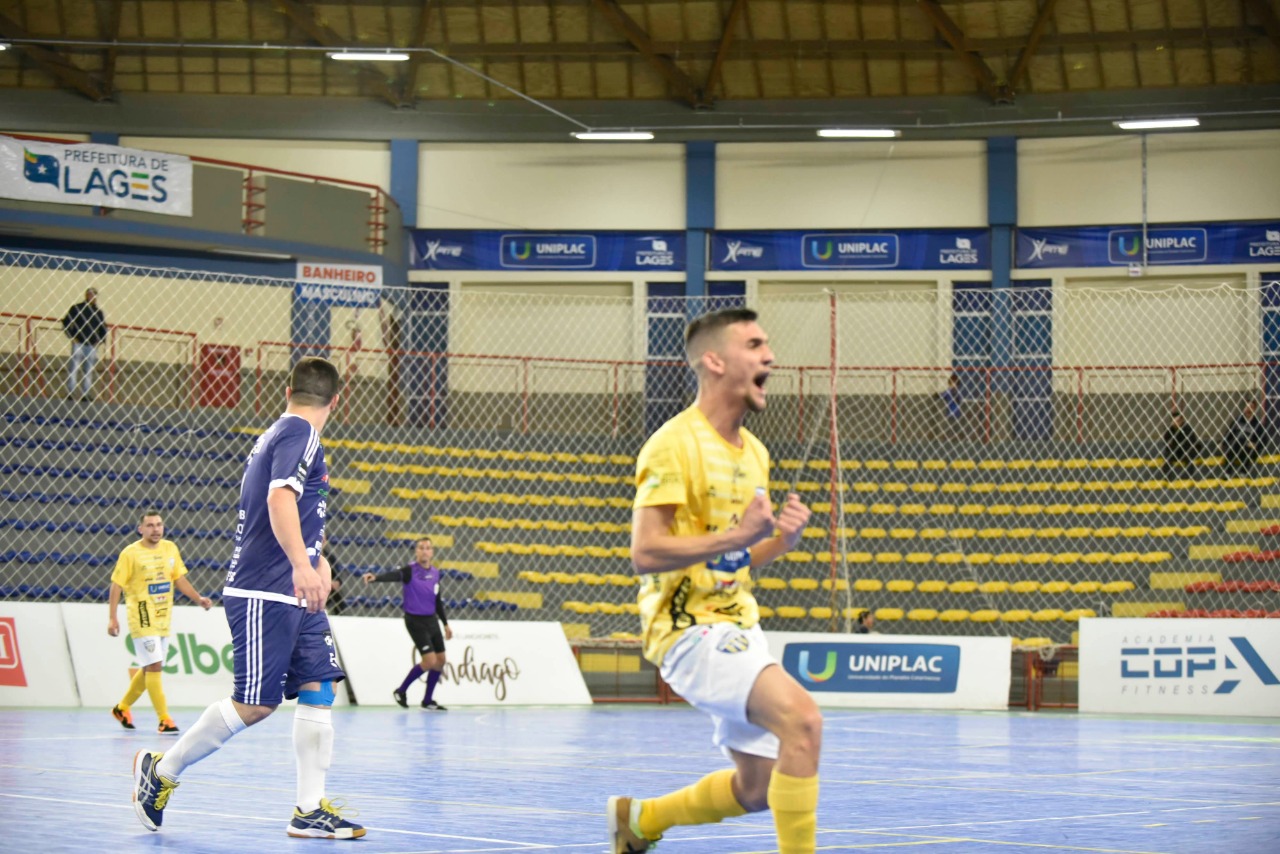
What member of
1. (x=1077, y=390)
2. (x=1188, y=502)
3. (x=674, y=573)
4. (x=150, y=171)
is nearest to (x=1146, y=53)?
(x=1077, y=390)

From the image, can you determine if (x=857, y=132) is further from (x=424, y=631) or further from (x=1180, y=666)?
(x=424, y=631)

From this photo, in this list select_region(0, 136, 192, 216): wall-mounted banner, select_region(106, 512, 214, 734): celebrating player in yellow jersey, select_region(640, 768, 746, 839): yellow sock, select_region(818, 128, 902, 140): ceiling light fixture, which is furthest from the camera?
select_region(818, 128, 902, 140): ceiling light fixture

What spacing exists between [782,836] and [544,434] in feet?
83.8

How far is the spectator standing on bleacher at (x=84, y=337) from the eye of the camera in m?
25.8

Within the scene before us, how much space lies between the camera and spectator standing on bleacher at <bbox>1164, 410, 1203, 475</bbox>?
27406mm

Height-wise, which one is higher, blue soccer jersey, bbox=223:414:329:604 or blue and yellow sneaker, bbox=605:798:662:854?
blue soccer jersey, bbox=223:414:329:604

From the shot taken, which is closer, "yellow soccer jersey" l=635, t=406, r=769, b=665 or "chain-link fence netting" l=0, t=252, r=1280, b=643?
"yellow soccer jersey" l=635, t=406, r=769, b=665

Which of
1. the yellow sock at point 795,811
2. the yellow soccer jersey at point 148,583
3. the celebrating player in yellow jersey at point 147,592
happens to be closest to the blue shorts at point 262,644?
the yellow sock at point 795,811

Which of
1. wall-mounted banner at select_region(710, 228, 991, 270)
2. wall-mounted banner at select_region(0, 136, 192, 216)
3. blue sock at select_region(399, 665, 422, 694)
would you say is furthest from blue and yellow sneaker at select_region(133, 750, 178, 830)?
wall-mounted banner at select_region(710, 228, 991, 270)

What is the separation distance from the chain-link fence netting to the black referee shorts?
2.75m

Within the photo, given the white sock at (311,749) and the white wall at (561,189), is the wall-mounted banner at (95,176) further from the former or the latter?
the white sock at (311,749)

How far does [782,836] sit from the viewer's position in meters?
4.87

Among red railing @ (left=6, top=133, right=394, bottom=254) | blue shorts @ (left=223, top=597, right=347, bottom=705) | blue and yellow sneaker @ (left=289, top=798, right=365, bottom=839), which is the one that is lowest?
blue and yellow sneaker @ (left=289, top=798, right=365, bottom=839)

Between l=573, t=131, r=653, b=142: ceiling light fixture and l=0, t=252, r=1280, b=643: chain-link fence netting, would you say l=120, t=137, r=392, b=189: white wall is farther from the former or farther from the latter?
l=573, t=131, r=653, b=142: ceiling light fixture
